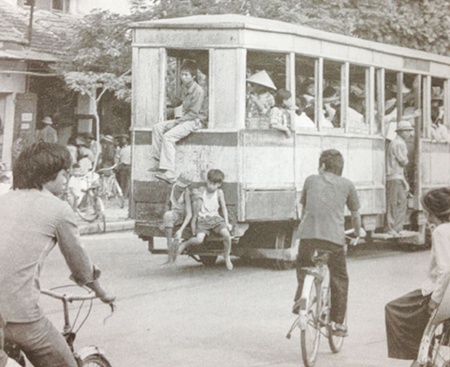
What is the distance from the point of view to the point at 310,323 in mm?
7324

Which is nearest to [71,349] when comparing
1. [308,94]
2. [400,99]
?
[308,94]

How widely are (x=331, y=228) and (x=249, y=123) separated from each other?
16.5 feet

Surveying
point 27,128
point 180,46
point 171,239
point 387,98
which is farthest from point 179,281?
point 27,128

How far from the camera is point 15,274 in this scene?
4031 mm

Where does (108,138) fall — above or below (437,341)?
above

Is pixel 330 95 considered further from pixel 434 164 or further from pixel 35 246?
pixel 35 246

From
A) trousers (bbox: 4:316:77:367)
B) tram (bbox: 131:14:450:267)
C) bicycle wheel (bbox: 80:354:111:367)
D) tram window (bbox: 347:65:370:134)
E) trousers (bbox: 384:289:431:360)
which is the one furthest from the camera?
tram window (bbox: 347:65:370:134)

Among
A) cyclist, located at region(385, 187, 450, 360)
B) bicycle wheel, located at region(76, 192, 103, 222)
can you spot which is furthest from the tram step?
cyclist, located at region(385, 187, 450, 360)

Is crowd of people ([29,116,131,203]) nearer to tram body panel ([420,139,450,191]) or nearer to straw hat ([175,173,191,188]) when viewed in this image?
→ tram body panel ([420,139,450,191])

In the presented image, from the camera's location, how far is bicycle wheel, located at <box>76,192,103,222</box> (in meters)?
18.8

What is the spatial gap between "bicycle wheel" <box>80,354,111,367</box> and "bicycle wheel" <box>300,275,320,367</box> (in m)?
2.55

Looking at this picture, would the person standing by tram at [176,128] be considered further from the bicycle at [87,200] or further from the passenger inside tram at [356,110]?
the bicycle at [87,200]

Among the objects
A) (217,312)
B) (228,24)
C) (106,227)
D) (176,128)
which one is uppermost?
(228,24)

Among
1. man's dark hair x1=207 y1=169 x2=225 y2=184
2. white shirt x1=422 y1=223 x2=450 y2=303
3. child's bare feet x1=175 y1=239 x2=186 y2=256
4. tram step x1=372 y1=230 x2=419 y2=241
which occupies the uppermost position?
man's dark hair x1=207 y1=169 x2=225 y2=184
